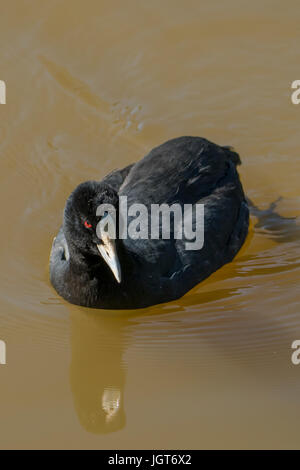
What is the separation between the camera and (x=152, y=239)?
6230mm

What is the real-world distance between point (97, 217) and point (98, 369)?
1.03 meters

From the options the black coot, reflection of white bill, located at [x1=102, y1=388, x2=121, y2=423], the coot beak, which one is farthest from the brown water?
the coot beak

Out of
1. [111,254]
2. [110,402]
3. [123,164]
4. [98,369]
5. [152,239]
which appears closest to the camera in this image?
[110,402]

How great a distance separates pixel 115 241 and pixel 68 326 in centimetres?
84

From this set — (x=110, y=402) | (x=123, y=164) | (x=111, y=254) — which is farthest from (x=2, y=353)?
(x=123, y=164)

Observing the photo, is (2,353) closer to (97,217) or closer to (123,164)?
(97,217)

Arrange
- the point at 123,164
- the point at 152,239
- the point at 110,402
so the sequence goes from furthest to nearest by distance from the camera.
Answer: the point at 123,164
the point at 152,239
the point at 110,402

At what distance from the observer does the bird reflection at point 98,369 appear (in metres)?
5.27

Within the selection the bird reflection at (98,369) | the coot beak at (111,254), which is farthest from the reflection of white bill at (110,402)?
the coot beak at (111,254)

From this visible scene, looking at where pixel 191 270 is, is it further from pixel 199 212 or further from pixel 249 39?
pixel 249 39

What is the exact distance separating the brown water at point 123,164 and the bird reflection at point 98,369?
0.04 feet

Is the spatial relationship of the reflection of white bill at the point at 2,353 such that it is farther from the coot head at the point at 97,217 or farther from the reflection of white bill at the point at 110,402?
the coot head at the point at 97,217

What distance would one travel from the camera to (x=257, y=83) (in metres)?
8.89

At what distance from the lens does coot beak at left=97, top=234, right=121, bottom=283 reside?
549 cm
